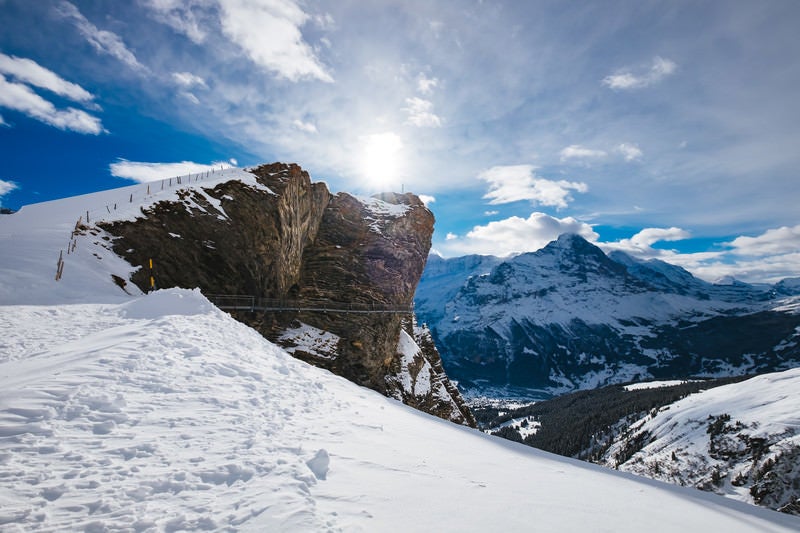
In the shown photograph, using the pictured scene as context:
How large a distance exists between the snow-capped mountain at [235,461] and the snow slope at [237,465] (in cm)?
3

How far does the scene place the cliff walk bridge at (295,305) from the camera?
30.6 meters

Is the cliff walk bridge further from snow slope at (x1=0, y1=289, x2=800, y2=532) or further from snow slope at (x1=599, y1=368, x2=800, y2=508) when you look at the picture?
snow slope at (x1=599, y1=368, x2=800, y2=508)

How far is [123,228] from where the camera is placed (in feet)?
86.0

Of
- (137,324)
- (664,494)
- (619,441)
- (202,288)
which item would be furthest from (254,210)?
(619,441)

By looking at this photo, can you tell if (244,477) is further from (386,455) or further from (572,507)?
(572,507)

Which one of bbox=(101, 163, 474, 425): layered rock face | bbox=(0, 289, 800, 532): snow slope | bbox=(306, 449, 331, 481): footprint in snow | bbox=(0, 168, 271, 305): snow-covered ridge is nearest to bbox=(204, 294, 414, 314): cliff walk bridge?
bbox=(101, 163, 474, 425): layered rock face

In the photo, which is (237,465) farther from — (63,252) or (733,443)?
(733,443)

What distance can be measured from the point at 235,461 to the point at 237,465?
16 cm

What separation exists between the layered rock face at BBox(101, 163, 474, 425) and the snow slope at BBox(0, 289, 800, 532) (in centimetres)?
1812

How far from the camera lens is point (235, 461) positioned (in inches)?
234

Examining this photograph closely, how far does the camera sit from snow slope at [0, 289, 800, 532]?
14.9ft

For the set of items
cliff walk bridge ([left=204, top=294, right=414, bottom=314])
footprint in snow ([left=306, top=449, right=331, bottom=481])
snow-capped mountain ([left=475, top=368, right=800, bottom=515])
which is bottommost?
snow-capped mountain ([left=475, top=368, right=800, bottom=515])

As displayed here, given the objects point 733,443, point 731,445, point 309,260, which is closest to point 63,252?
point 309,260

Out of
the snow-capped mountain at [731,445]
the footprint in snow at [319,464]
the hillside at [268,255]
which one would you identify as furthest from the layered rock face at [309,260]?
the snow-capped mountain at [731,445]
